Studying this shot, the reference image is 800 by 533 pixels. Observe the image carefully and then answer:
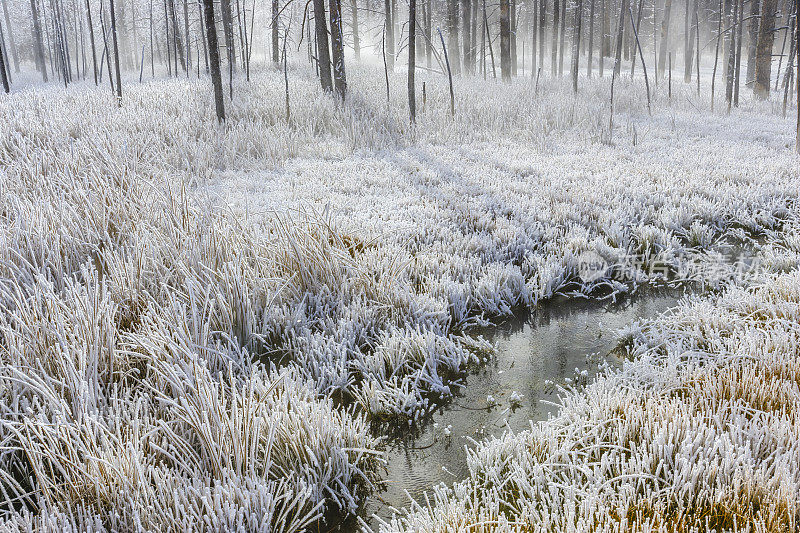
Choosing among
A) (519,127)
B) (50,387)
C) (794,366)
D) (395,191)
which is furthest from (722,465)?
(519,127)

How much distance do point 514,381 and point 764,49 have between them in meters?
18.2

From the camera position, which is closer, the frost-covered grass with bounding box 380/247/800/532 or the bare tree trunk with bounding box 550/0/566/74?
the frost-covered grass with bounding box 380/247/800/532

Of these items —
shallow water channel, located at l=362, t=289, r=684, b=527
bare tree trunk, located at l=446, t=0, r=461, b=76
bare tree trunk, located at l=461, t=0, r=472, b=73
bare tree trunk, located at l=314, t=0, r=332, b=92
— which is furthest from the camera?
bare tree trunk, located at l=446, t=0, r=461, b=76

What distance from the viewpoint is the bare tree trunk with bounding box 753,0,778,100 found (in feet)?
47.5

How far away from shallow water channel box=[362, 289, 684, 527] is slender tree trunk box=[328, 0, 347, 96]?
28.0ft

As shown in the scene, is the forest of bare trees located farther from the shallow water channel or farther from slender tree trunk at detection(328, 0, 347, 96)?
Answer: the shallow water channel

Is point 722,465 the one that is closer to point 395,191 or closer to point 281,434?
point 281,434

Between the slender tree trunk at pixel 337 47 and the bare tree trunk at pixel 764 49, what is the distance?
12317 millimetres

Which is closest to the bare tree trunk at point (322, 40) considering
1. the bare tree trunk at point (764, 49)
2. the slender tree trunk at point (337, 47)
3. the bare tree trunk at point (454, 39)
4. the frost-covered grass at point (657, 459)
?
the slender tree trunk at point (337, 47)

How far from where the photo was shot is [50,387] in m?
2.03

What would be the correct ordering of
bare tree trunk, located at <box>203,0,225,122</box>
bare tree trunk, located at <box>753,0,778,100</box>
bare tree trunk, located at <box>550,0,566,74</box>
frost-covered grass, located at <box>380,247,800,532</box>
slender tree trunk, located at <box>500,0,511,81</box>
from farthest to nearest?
bare tree trunk, located at <box>550,0,566,74</box>, slender tree trunk, located at <box>500,0,511,81</box>, bare tree trunk, located at <box>753,0,778,100</box>, bare tree trunk, located at <box>203,0,225,122</box>, frost-covered grass, located at <box>380,247,800,532</box>

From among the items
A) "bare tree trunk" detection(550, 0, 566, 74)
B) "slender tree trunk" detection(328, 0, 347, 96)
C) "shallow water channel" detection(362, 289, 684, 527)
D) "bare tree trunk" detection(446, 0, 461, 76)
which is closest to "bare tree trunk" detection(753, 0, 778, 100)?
"bare tree trunk" detection(550, 0, 566, 74)

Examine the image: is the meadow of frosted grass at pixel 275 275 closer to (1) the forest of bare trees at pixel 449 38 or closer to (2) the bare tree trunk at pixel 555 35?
(1) the forest of bare trees at pixel 449 38

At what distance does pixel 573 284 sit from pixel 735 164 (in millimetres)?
4606
